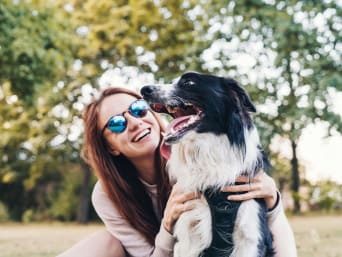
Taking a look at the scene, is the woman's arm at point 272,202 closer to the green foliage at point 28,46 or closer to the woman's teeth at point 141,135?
the woman's teeth at point 141,135

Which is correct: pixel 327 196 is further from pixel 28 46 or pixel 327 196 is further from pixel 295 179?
pixel 28 46

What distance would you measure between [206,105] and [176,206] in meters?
0.59

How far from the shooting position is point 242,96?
2904 mm

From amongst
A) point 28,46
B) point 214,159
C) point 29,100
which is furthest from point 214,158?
point 29,100

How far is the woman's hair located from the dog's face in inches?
24.3

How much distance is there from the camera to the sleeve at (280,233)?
3.03m

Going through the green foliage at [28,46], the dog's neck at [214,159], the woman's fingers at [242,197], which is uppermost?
the green foliage at [28,46]

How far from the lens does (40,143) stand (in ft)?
64.5

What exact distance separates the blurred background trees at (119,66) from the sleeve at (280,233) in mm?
2026

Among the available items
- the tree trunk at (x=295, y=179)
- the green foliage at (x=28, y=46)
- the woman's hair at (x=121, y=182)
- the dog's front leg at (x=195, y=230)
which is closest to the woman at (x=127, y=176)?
the woman's hair at (x=121, y=182)

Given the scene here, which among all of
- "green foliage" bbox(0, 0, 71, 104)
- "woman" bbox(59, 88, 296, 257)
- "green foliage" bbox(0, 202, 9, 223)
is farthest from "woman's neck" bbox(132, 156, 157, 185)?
"green foliage" bbox(0, 202, 9, 223)

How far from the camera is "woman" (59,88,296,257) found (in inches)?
131

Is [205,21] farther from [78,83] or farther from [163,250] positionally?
[163,250]

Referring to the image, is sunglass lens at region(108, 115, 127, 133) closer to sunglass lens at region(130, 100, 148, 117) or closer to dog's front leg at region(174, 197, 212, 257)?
sunglass lens at region(130, 100, 148, 117)
